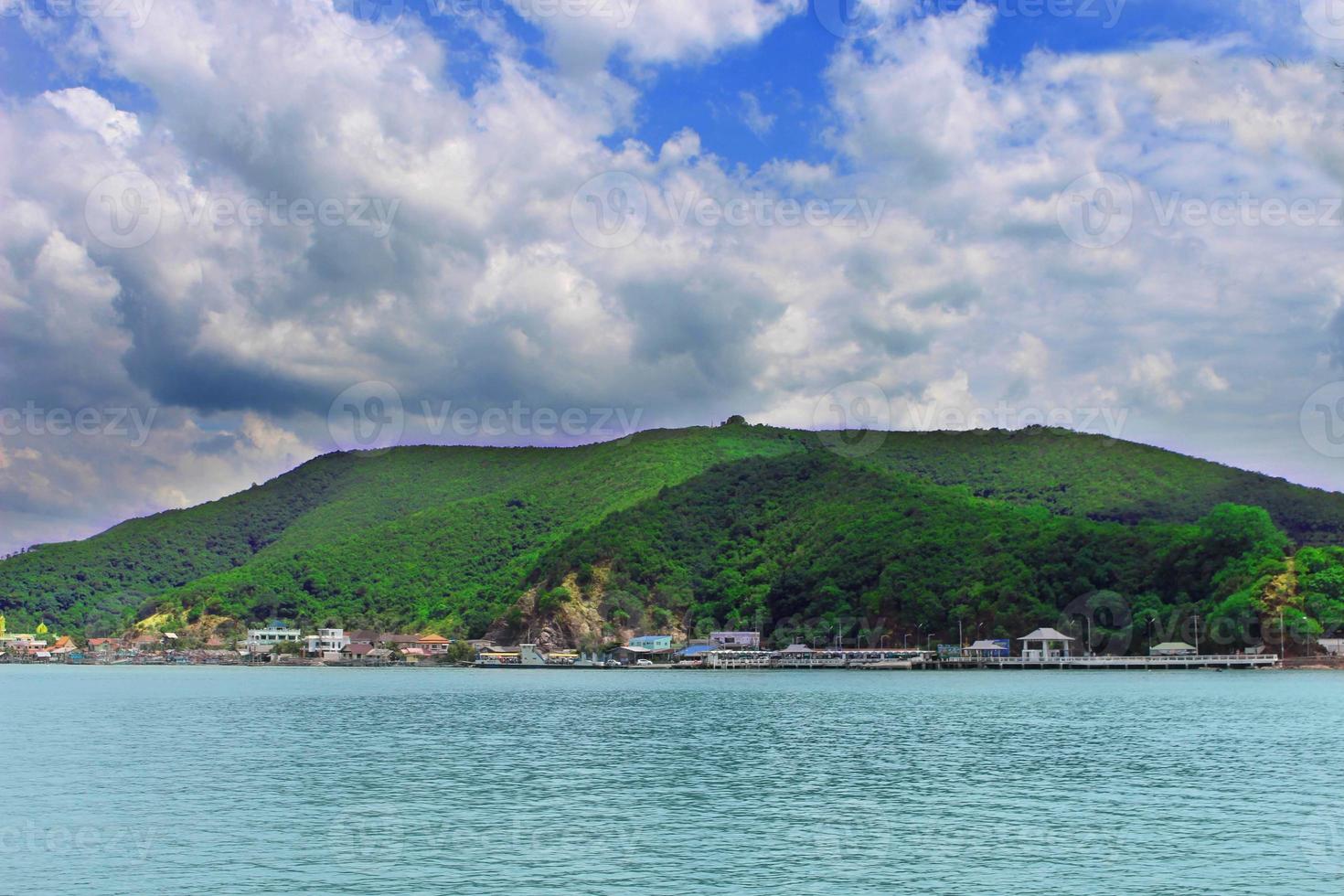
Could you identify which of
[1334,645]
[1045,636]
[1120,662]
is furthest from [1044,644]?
[1334,645]

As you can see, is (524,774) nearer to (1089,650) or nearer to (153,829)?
(153,829)

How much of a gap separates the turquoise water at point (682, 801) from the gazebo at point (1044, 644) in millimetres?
75690

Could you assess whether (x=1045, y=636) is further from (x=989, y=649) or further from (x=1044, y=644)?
(x=989, y=649)

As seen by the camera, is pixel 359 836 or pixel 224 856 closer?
pixel 224 856

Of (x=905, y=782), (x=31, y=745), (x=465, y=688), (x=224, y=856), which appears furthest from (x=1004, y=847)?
(x=465, y=688)

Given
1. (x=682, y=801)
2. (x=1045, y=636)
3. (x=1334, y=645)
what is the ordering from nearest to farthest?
1. (x=682, y=801)
2. (x=1334, y=645)
3. (x=1045, y=636)

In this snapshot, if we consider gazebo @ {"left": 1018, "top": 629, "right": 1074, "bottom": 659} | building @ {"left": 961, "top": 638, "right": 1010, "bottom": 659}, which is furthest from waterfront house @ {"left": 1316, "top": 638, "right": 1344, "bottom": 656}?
building @ {"left": 961, "top": 638, "right": 1010, "bottom": 659}

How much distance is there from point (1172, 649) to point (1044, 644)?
16407 mm

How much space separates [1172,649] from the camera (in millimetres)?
160500

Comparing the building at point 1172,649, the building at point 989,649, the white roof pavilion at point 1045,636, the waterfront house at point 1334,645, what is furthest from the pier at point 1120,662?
the waterfront house at point 1334,645

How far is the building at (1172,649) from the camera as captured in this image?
160000 millimetres

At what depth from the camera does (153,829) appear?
125 ft

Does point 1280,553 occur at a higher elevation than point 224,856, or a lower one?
higher

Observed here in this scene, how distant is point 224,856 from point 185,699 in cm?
8210
